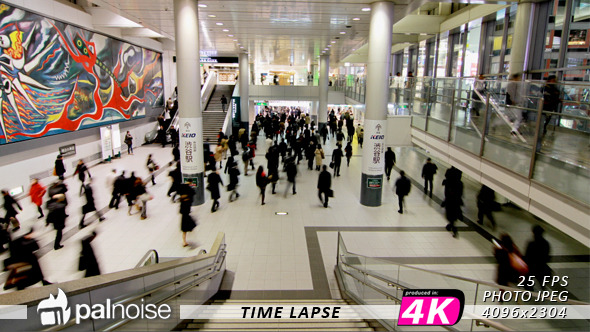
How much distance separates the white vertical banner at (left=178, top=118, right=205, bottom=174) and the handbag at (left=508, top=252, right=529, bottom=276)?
28.2 ft

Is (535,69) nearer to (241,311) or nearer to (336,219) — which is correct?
(336,219)

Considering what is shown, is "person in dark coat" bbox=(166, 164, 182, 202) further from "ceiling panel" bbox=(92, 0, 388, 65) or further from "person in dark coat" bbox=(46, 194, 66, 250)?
"ceiling panel" bbox=(92, 0, 388, 65)

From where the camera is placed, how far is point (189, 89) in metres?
11.1

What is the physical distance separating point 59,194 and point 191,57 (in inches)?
205

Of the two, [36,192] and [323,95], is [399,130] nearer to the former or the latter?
[36,192]

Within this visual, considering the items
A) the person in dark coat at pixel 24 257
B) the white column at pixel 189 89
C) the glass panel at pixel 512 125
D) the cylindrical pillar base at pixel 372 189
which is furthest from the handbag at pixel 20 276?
the cylindrical pillar base at pixel 372 189

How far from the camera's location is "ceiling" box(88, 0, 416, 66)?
11.8 metres

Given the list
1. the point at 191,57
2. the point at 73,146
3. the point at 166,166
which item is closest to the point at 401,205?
the point at 191,57

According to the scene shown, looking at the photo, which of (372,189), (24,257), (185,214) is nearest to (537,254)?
(372,189)

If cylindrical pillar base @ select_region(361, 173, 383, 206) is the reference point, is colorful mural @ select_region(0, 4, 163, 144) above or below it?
above

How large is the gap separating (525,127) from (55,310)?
282 inches

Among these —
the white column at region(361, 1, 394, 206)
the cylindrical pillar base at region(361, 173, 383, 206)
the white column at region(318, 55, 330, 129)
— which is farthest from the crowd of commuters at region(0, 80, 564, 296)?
the white column at region(318, 55, 330, 129)

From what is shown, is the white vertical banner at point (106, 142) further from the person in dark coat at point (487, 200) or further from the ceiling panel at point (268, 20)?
the person in dark coat at point (487, 200)

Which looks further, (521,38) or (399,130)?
(399,130)
